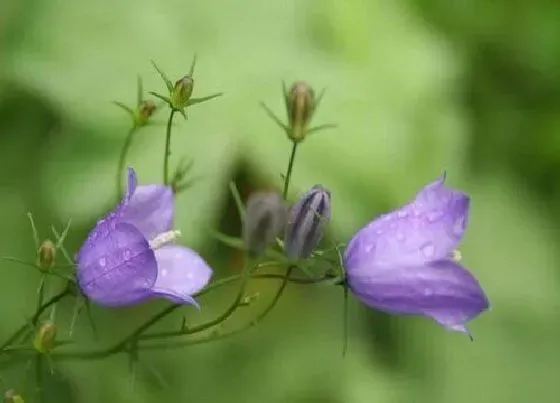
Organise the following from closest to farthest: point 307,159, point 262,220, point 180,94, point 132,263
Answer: point 262,220, point 132,263, point 180,94, point 307,159

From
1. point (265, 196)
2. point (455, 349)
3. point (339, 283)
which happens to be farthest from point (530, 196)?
point (265, 196)

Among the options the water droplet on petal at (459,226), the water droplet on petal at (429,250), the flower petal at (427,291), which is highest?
the water droplet on petal at (459,226)

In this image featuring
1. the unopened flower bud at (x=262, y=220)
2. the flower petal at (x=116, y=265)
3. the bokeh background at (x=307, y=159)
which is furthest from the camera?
the bokeh background at (x=307, y=159)

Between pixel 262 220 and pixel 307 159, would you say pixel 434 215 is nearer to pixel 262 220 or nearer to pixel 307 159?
pixel 262 220

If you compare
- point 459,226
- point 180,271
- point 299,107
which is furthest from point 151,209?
point 459,226

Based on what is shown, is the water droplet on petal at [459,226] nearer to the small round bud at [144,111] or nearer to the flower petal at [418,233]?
the flower petal at [418,233]

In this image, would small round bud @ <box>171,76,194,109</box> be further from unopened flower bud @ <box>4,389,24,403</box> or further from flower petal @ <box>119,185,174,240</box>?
unopened flower bud @ <box>4,389,24,403</box>

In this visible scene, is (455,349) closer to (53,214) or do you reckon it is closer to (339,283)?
(53,214)

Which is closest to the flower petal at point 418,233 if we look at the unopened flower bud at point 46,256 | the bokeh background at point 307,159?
the unopened flower bud at point 46,256
